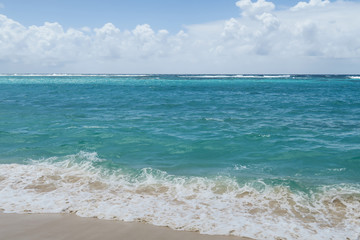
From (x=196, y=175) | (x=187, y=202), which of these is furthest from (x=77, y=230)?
(x=196, y=175)

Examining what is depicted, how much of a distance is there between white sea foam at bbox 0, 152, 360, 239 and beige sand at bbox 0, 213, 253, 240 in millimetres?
335

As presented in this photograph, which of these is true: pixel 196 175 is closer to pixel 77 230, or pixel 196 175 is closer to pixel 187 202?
pixel 187 202

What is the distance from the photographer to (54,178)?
36.6 feet

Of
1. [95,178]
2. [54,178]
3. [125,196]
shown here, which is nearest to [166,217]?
[125,196]

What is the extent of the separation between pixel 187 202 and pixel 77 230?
3539 mm

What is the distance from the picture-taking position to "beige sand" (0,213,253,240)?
7048mm

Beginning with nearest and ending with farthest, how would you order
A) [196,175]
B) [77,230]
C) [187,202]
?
[77,230] < [187,202] < [196,175]

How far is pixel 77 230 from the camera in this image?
7.35 m

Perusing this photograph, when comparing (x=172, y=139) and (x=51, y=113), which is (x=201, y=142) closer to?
(x=172, y=139)

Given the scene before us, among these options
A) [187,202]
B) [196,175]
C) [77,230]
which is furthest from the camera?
[196,175]

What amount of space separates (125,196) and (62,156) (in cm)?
595

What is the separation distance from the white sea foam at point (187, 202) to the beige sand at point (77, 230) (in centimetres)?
33

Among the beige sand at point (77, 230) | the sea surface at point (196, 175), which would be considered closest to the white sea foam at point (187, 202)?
the sea surface at point (196, 175)

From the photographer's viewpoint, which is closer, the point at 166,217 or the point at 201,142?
the point at 166,217
